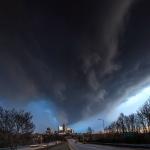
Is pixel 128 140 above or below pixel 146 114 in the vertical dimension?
below

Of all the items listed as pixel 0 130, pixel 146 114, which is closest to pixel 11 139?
pixel 0 130

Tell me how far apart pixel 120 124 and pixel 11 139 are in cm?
9148

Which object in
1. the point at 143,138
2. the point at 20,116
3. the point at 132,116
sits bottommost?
the point at 143,138

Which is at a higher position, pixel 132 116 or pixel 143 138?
pixel 132 116

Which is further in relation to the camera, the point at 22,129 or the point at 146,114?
the point at 146,114

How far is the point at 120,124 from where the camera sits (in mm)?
179375

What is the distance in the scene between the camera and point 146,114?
Answer: 120875 millimetres

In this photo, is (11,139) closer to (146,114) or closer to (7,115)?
(7,115)

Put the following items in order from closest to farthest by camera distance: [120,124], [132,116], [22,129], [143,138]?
[143,138], [22,129], [132,116], [120,124]

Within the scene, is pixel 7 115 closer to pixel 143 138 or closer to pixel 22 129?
Result: pixel 22 129

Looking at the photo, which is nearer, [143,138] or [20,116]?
[143,138]

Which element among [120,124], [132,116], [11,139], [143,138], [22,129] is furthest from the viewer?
[120,124]

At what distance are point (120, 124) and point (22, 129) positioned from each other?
82.7 metres

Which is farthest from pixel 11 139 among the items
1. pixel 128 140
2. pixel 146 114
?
pixel 146 114
